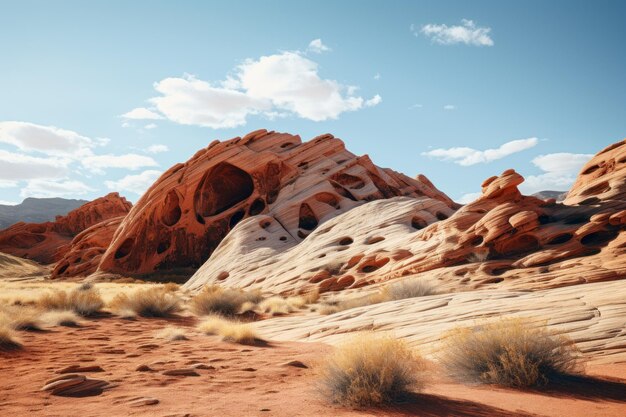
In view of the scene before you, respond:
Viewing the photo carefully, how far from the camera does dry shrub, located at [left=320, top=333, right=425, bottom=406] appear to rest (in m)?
4.67

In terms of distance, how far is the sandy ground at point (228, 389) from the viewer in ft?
14.6

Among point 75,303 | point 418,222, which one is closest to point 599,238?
point 418,222

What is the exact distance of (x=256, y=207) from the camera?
32469 millimetres

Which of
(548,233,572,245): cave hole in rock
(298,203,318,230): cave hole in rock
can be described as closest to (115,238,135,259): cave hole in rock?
(298,203,318,230): cave hole in rock

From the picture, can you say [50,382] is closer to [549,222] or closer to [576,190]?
[549,222]

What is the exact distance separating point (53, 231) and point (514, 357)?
63.4 meters

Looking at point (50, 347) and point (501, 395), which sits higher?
point (501, 395)

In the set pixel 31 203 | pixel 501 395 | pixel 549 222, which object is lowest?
pixel 501 395

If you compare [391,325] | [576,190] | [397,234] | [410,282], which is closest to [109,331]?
[391,325]

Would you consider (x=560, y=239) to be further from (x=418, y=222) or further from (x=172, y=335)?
(x=172, y=335)

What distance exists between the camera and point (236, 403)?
4.95 m

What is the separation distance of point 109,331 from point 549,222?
13516 millimetres

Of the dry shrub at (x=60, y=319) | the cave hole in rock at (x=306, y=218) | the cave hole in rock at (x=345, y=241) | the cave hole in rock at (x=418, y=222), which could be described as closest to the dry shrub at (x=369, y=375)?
the dry shrub at (x=60, y=319)

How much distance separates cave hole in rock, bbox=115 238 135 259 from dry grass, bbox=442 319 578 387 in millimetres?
32666
